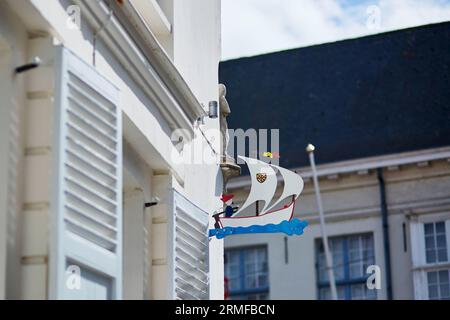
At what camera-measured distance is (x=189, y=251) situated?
13789mm

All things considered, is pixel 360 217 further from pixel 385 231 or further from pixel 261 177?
pixel 261 177

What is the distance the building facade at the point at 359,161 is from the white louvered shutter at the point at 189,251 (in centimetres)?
2193

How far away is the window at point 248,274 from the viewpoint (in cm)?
3850

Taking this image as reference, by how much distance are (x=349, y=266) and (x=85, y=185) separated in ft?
89.9

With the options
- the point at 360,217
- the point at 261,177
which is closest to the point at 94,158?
the point at 261,177

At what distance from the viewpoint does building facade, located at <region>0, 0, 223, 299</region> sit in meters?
10.4

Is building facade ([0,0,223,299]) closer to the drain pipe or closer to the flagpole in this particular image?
the flagpole

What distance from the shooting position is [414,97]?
38.4 meters

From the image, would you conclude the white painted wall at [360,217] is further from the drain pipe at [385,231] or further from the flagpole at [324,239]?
the flagpole at [324,239]

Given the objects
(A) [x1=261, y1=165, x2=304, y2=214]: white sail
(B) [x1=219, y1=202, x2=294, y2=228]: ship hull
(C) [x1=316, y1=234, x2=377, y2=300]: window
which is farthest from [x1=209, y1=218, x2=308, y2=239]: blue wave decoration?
(C) [x1=316, y1=234, x2=377, y2=300]: window

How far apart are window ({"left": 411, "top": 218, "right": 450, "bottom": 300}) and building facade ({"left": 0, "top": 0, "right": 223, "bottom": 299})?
2244 cm
